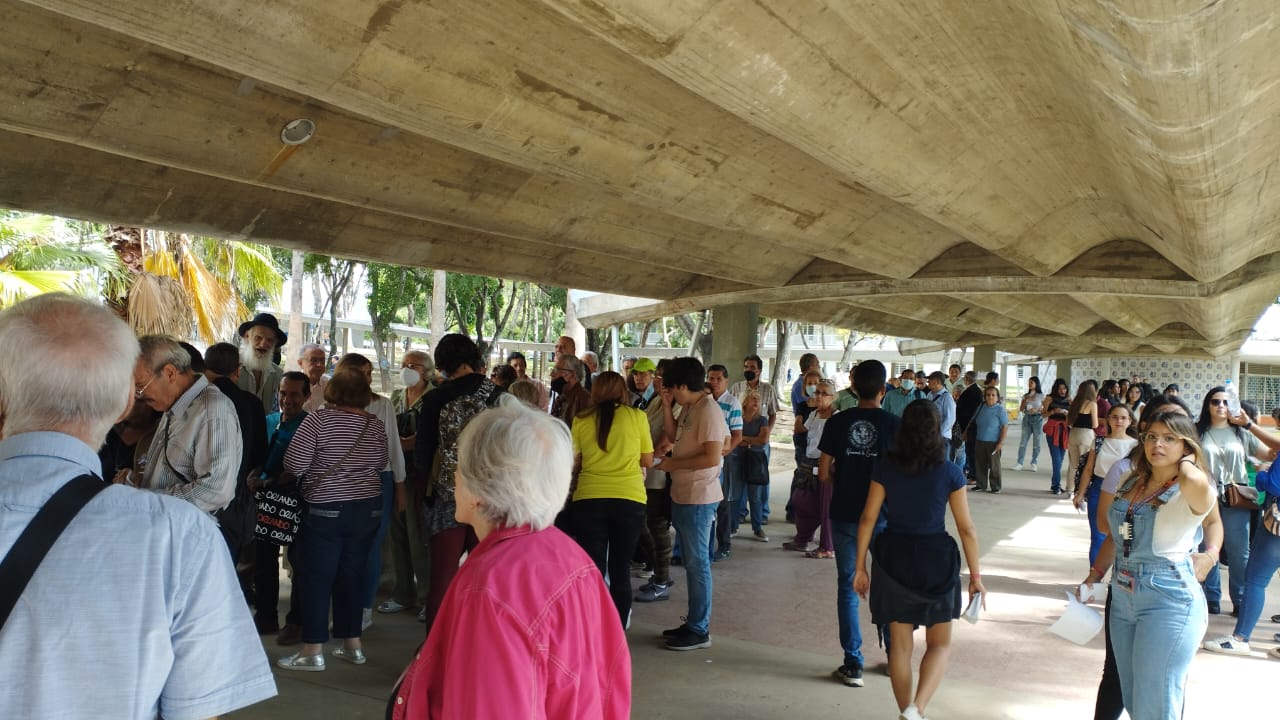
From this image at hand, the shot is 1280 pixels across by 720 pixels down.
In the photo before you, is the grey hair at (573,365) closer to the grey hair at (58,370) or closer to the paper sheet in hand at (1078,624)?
the paper sheet in hand at (1078,624)

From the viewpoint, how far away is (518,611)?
2096mm

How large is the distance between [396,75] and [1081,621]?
466 centimetres

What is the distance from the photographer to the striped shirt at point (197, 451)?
4574mm

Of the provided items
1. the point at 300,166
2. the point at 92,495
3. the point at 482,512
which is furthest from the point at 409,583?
the point at 92,495

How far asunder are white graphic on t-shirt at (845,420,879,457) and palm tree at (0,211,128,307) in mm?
8654

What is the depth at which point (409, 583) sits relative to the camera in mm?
7422

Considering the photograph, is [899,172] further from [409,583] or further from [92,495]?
[92,495]

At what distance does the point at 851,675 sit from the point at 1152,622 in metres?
2.15

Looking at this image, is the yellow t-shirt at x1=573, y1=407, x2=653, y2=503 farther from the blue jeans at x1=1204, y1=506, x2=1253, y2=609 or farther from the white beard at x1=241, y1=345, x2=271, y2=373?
the blue jeans at x1=1204, y1=506, x2=1253, y2=609

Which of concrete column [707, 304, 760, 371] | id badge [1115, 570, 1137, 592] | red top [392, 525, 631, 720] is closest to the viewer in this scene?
red top [392, 525, 631, 720]

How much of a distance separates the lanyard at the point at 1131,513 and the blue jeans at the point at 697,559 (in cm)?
275

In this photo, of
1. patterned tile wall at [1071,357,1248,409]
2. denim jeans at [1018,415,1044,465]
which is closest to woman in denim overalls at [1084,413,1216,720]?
denim jeans at [1018,415,1044,465]

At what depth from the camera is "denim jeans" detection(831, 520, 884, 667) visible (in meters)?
5.80

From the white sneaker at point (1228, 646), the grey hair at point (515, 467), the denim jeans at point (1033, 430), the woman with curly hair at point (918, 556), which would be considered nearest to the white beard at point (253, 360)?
the woman with curly hair at point (918, 556)
